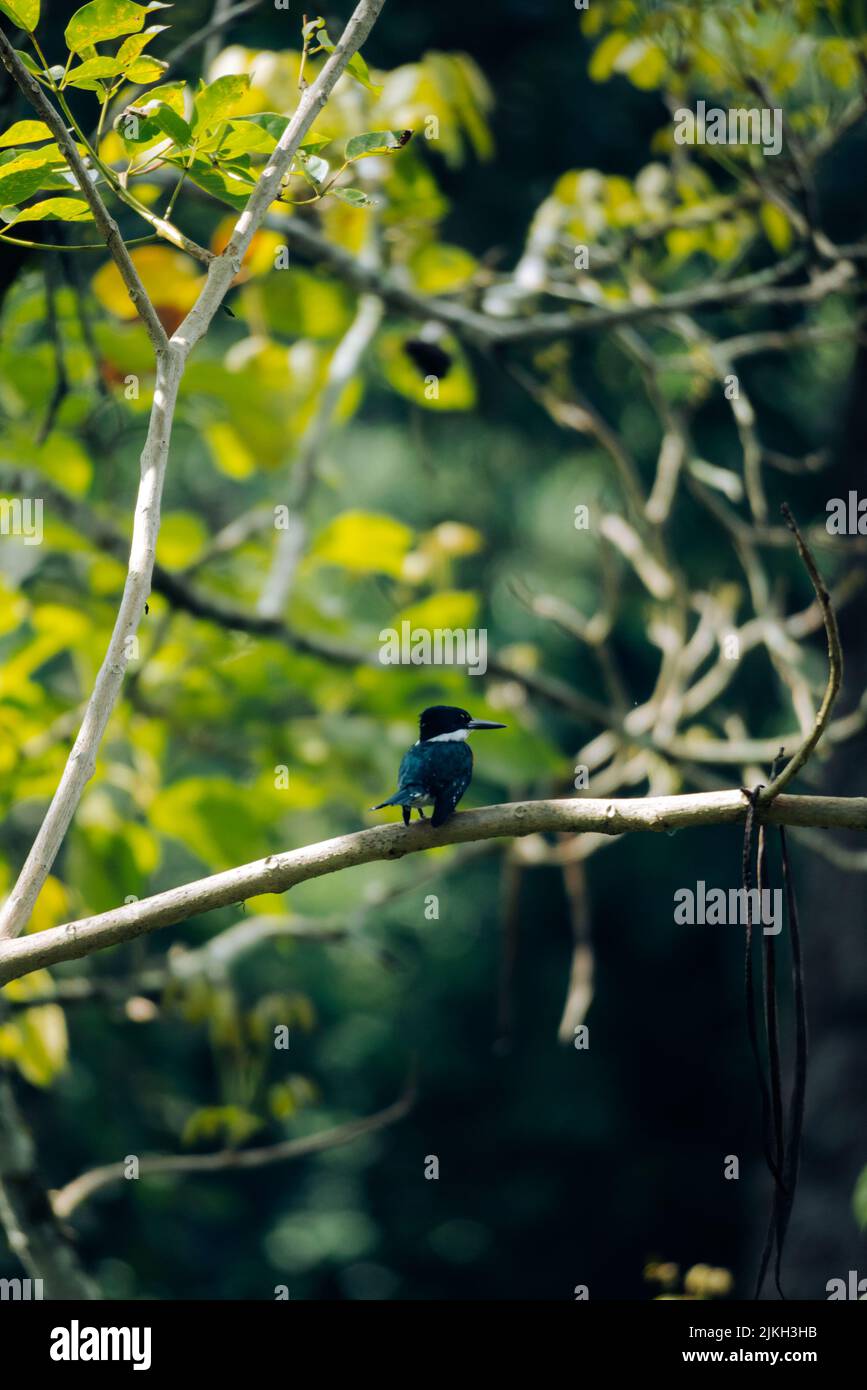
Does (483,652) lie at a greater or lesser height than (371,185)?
lesser

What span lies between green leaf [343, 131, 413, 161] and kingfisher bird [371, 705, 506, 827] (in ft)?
2.84

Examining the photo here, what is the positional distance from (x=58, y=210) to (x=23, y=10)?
237 millimetres

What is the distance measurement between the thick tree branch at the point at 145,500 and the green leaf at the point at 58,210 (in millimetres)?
154

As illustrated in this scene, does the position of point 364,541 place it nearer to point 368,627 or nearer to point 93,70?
point 368,627

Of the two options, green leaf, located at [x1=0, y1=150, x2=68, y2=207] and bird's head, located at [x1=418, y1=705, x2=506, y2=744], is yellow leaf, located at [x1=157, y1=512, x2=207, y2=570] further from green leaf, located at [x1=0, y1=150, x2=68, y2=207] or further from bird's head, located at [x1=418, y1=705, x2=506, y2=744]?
green leaf, located at [x1=0, y1=150, x2=68, y2=207]

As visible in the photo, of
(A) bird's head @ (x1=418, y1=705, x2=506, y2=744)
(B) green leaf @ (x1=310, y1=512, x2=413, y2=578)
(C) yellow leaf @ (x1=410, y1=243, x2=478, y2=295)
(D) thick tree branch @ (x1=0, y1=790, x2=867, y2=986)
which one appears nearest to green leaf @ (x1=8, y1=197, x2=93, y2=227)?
(D) thick tree branch @ (x1=0, y1=790, x2=867, y2=986)

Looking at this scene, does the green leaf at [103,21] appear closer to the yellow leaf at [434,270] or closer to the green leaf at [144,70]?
the green leaf at [144,70]

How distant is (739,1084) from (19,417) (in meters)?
8.51

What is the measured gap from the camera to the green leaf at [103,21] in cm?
172

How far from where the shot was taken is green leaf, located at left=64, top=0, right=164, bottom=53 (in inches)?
67.6
